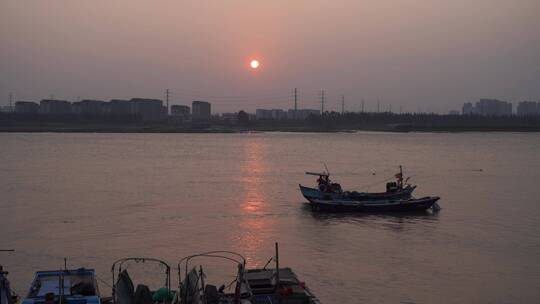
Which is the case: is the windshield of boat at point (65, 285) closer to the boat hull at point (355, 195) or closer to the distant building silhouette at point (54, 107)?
the boat hull at point (355, 195)

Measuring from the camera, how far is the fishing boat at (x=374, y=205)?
912 inches

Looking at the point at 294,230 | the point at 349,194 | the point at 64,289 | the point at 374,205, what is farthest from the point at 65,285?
the point at 349,194

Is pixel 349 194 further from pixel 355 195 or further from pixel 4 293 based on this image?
pixel 4 293

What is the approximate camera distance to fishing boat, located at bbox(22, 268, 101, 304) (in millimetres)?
10466

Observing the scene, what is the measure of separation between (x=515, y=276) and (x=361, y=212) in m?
8.74

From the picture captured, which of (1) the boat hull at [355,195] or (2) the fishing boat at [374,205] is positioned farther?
(1) the boat hull at [355,195]

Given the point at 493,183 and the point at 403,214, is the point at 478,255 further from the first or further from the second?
the point at 493,183

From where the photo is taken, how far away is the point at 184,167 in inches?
1713

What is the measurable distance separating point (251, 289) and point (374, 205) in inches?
492

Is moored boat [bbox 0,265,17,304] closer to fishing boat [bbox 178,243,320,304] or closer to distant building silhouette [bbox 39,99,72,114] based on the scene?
fishing boat [bbox 178,243,320,304]

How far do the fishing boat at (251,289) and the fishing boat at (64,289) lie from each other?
167 cm

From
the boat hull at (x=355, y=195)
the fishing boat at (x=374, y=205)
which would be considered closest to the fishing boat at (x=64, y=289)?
the fishing boat at (x=374, y=205)

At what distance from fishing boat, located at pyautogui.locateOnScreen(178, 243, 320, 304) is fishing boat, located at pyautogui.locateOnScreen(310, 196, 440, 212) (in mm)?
11319

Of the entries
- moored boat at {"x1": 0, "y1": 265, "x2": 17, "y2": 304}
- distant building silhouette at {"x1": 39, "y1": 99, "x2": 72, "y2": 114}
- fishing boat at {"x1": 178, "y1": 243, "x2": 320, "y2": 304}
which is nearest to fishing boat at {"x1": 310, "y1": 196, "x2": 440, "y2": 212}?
fishing boat at {"x1": 178, "y1": 243, "x2": 320, "y2": 304}
